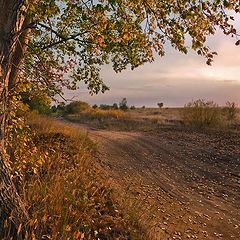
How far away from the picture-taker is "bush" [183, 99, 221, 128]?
59.2 feet

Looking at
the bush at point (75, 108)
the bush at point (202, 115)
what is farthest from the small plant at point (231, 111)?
the bush at point (75, 108)

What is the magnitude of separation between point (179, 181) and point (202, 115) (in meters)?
10.4

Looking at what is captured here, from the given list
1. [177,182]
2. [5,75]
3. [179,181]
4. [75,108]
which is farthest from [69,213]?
[75,108]

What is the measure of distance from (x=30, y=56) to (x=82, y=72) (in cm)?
244

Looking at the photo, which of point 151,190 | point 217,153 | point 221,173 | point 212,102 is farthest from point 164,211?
point 212,102

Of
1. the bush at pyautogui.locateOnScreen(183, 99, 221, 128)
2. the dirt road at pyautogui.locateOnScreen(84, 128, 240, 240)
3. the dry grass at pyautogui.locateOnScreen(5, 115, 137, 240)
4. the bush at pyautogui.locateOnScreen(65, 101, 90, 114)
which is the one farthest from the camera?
the bush at pyautogui.locateOnScreen(65, 101, 90, 114)

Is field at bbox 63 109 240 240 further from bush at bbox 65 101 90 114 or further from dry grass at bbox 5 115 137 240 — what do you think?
bush at bbox 65 101 90 114

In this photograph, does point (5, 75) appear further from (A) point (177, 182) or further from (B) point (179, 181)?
(B) point (179, 181)

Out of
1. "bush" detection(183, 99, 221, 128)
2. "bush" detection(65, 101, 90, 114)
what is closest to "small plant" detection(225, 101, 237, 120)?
"bush" detection(183, 99, 221, 128)

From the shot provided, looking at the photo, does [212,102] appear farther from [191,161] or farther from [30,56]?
[30,56]

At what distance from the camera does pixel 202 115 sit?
18266 mm

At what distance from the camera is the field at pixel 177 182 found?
5629 mm

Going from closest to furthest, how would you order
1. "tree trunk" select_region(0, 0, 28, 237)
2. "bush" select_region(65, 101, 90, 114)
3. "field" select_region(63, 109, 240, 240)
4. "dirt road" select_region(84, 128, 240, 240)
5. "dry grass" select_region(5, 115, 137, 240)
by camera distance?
"tree trunk" select_region(0, 0, 28, 237)
"dry grass" select_region(5, 115, 137, 240)
"field" select_region(63, 109, 240, 240)
"dirt road" select_region(84, 128, 240, 240)
"bush" select_region(65, 101, 90, 114)

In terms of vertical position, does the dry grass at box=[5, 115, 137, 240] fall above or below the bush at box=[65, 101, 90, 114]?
below
